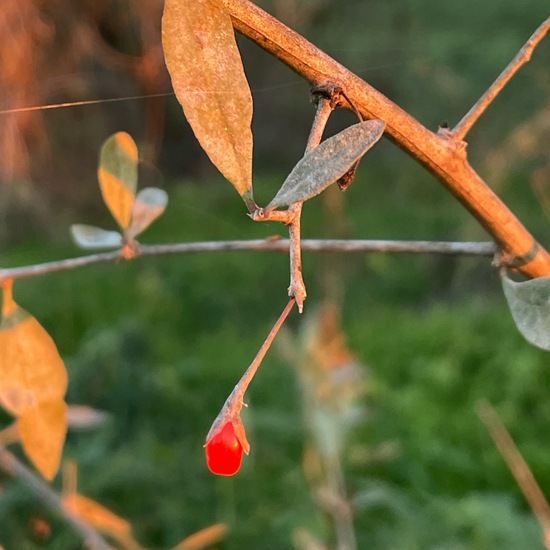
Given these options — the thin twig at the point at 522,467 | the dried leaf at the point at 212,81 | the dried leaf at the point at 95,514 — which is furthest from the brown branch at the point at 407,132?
the thin twig at the point at 522,467

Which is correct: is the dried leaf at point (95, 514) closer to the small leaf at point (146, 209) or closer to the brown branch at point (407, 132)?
the small leaf at point (146, 209)

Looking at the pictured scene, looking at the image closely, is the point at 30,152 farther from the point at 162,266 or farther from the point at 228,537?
the point at 228,537

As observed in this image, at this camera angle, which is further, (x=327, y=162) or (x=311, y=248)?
(x=311, y=248)

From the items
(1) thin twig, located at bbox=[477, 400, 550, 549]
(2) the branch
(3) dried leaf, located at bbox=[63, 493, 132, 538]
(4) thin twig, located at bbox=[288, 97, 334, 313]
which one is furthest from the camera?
(1) thin twig, located at bbox=[477, 400, 550, 549]

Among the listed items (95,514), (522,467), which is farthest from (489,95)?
(522,467)

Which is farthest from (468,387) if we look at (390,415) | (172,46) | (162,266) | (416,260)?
(172,46)

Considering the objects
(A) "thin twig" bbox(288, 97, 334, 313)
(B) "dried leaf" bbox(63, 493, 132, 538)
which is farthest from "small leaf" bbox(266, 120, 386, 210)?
(B) "dried leaf" bbox(63, 493, 132, 538)

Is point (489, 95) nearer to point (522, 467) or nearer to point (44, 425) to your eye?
point (44, 425)

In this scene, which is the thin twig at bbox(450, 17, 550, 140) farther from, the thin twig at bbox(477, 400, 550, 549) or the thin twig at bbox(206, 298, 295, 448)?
the thin twig at bbox(477, 400, 550, 549)
